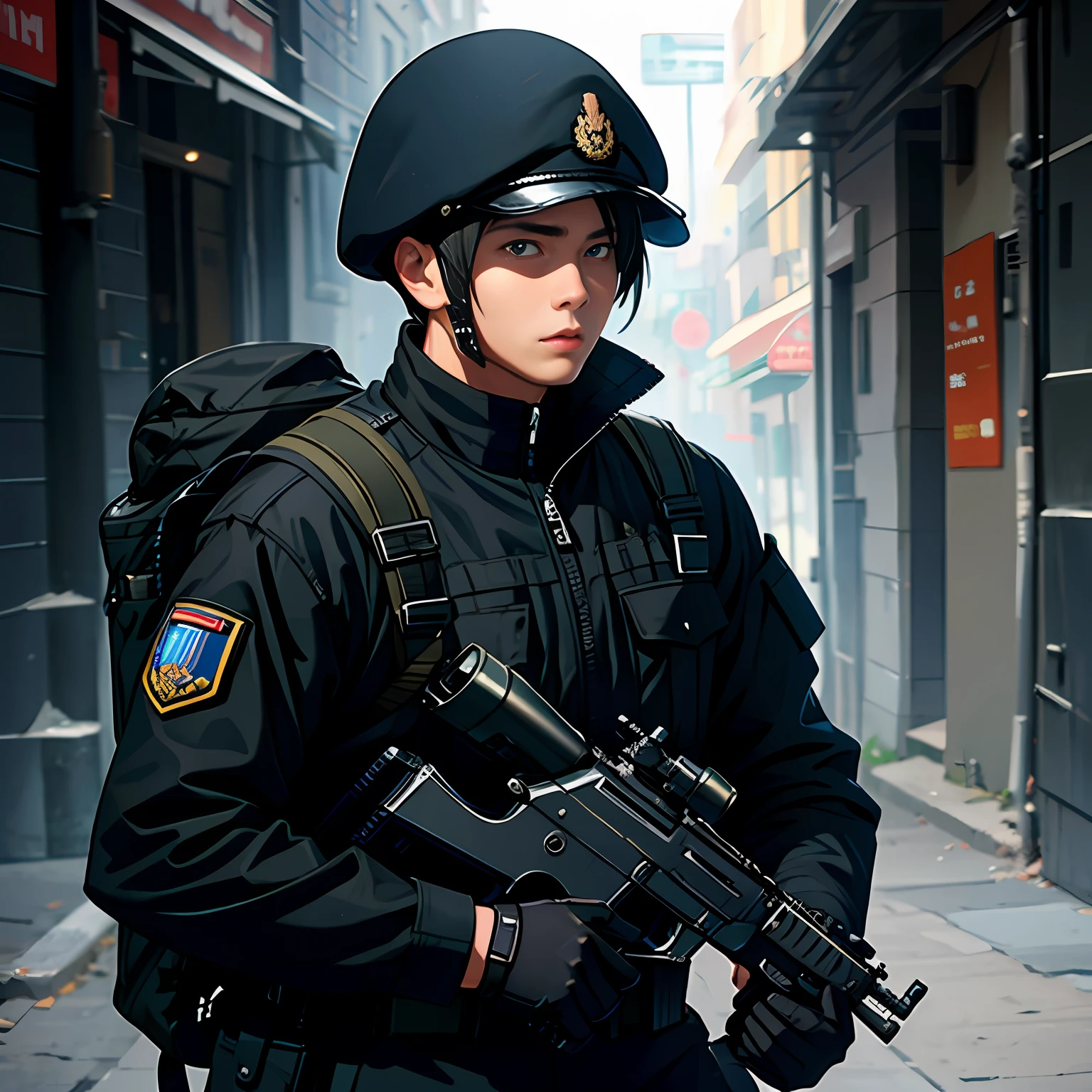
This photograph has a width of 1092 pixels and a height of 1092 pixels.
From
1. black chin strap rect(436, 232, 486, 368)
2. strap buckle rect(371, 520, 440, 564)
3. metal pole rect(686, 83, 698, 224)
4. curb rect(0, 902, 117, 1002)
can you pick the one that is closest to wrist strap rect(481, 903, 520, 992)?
strap buckle rect(371, 520, 440, 564)

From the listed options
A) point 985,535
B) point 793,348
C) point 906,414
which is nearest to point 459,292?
point 985,535

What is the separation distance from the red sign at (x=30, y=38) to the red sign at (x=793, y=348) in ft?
10.9

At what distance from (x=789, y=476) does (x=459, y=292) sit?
5600mm

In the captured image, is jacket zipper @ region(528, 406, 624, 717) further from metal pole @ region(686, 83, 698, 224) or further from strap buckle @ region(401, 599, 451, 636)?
metal pole @ region(686, 83, 698, 224)

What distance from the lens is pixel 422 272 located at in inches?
54.1

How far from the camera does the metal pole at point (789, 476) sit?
20.2ft

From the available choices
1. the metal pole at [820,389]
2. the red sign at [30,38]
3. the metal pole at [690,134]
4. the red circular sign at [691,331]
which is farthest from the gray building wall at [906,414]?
the red sign at [30,38]

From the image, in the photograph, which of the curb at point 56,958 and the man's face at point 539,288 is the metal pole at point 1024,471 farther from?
the man's face at point 539,288

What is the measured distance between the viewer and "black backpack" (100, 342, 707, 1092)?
1212mm

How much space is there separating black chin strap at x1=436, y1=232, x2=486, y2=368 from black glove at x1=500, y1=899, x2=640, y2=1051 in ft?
2.00

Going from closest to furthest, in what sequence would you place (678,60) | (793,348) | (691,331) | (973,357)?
(678,60)
(691,331)
(973,357)
(793,348)

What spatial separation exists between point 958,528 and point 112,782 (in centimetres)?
533

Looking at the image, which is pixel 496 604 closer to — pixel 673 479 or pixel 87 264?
pixel 673 479

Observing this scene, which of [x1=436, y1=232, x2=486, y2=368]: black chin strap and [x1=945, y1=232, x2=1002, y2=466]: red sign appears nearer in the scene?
[x1=436, y1=232, x2=486, y2=368]: black chin strap
